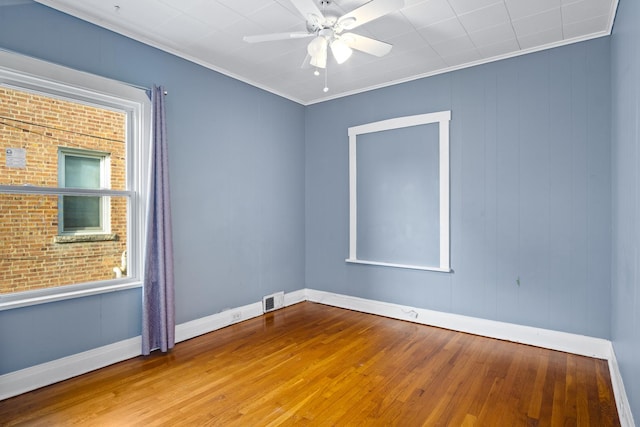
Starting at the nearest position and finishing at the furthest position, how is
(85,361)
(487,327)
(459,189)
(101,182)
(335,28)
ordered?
1. (335,28)
2. (85,361)
3. (101,182)
4. (487,327)
5. (459,189)

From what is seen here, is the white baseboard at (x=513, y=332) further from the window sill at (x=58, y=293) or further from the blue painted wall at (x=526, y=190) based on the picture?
the window sill at (x=58, y=293)

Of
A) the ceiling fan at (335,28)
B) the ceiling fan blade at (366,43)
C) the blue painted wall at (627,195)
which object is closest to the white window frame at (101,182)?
the ceiling fan at (335,28)

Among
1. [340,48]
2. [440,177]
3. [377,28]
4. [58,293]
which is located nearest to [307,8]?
[340,48]

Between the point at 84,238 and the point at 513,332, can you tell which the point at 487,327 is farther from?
the point at 84,238

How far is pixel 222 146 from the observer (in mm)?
3738

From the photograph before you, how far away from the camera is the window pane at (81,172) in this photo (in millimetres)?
2683

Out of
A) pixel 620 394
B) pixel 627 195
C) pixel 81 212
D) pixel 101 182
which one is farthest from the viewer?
pixel 101 182

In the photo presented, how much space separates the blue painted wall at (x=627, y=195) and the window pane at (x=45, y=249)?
3.64 metres

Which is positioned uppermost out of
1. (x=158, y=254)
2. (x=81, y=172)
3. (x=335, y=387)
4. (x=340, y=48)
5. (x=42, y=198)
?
(x=340, y=48)

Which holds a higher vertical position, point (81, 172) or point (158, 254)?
point (81, 172)

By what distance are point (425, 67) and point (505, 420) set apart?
10.6ft

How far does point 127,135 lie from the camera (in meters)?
3.03

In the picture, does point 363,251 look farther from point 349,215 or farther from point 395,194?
point 395,194

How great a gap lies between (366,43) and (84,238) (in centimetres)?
271
